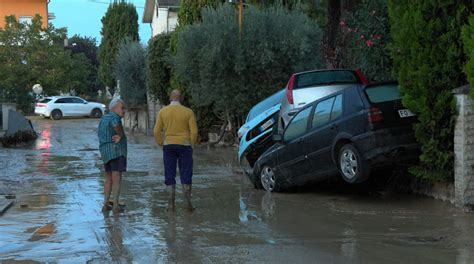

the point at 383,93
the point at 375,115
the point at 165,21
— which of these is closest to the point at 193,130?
the point at 375,115

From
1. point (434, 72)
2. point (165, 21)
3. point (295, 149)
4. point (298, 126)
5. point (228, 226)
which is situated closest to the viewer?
point (228, 226)

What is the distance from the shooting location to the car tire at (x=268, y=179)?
11031mm

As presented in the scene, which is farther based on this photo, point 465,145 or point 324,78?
point 324,78

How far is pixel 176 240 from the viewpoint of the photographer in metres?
7.36

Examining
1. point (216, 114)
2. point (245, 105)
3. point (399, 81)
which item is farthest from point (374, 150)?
point (216, 114)

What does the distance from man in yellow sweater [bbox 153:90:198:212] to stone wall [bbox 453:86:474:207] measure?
358 centimetres

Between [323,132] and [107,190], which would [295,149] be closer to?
[323,132]

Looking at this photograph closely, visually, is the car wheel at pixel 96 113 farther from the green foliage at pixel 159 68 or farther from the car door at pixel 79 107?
the green foliage at pixel 159 68

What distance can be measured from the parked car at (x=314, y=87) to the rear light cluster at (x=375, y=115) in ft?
10.6

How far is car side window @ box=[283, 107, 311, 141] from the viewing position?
10.3 meters

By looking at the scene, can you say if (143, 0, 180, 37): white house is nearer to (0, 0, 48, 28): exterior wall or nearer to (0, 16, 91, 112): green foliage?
(0, 16, 91, 112): green foliage

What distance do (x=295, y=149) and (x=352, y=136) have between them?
5.25ft

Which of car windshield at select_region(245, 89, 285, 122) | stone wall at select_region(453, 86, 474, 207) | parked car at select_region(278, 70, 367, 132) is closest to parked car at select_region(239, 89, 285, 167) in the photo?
parked car at select_region(278, 70, 367, 132)

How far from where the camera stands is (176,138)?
8992 mm
